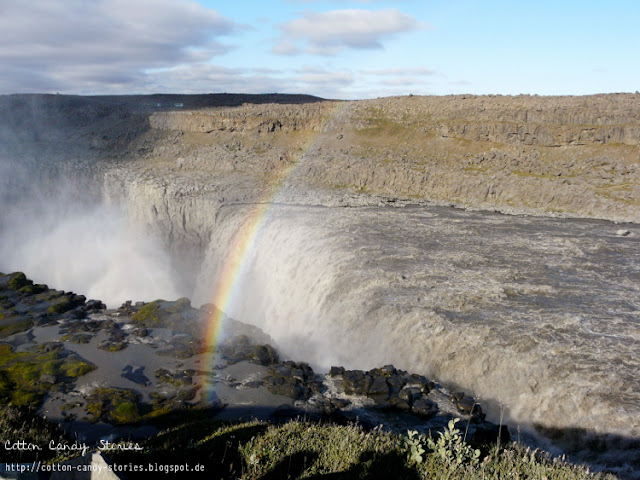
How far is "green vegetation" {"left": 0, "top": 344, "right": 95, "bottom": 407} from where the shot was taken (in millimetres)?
18000

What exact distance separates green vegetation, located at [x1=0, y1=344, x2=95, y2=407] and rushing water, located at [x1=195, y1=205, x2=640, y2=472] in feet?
31.5

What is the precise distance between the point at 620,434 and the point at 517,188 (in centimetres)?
3006

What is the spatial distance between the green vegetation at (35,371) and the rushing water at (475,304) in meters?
9.61

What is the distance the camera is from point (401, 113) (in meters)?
59.7

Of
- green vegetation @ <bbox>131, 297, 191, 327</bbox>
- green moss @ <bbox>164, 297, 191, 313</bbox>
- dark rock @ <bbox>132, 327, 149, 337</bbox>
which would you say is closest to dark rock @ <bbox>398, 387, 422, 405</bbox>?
green vegetation @ <bbox>131, 297, 191, 327</bbox>

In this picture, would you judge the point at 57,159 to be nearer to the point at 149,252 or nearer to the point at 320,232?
the point at 149,252

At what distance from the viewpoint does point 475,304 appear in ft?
63.6

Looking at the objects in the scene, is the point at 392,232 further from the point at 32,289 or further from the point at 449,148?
the point at 32,289

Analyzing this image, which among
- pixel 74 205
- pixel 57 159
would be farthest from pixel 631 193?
pixel 57 159

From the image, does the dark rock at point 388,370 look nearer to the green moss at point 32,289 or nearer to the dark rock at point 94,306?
the dark rock at point 94,306

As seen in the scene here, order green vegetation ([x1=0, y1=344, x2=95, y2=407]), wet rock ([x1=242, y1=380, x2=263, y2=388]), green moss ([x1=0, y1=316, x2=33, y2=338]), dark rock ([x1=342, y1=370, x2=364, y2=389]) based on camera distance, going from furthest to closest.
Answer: green moss ([x1=0, y1=316, x2=33, y2=338])
wet rock ([x1=242, y1=380, x2=263, y2=388])
green vegetation ([x1=0, y1=344, x2=95, y2=407])
dark rock ([x1=342, y1=370, x2=364, y2=389])

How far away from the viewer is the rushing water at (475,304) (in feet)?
47.6

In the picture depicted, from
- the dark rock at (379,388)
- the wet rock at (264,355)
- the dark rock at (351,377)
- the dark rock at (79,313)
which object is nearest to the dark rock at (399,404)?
the dark rock at (379,388)

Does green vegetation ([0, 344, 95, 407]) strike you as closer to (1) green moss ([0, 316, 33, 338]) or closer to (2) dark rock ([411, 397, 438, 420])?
(1) green moss ([0, 316, 33, 338])
